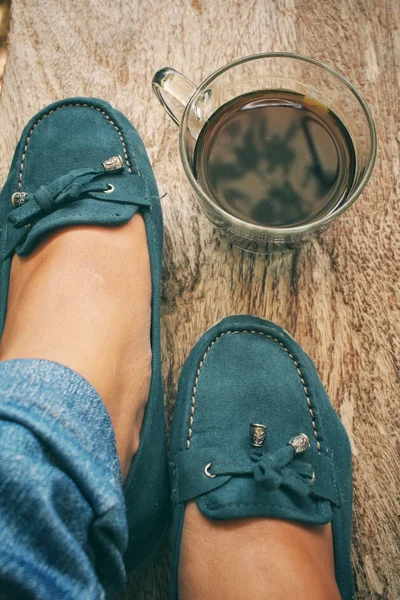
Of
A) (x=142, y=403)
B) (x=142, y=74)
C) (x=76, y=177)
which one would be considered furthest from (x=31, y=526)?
(x=142, y=74)

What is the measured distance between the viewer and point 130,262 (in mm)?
671

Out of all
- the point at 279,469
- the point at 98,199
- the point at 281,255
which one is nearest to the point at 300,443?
the point at 279,469

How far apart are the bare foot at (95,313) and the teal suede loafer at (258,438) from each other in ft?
0.26

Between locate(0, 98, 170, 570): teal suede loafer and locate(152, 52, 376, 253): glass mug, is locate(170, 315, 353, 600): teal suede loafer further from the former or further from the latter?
locate(152, 52, 376, 253): glass mug

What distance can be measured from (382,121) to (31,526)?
2.21ft

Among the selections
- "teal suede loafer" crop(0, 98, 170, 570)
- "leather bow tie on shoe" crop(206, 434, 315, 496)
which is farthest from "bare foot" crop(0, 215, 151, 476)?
"leather bow tie on shoe" crop(206, 434, 315, 496)

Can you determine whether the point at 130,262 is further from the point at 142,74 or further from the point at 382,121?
the point at 382,121

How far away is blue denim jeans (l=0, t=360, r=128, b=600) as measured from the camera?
372 millimetres

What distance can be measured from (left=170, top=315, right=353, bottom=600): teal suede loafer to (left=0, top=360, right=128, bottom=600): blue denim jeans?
195 mm

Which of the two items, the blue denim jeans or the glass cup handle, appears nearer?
the blue denim jeans

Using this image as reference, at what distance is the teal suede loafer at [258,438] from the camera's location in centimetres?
62

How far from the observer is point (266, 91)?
64 centimetres

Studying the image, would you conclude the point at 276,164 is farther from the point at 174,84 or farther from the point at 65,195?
the point at 65,195

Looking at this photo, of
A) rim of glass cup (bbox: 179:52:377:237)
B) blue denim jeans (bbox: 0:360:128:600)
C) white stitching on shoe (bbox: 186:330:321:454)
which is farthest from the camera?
white stitching on shoe (bbox: 186:330:321:454)
